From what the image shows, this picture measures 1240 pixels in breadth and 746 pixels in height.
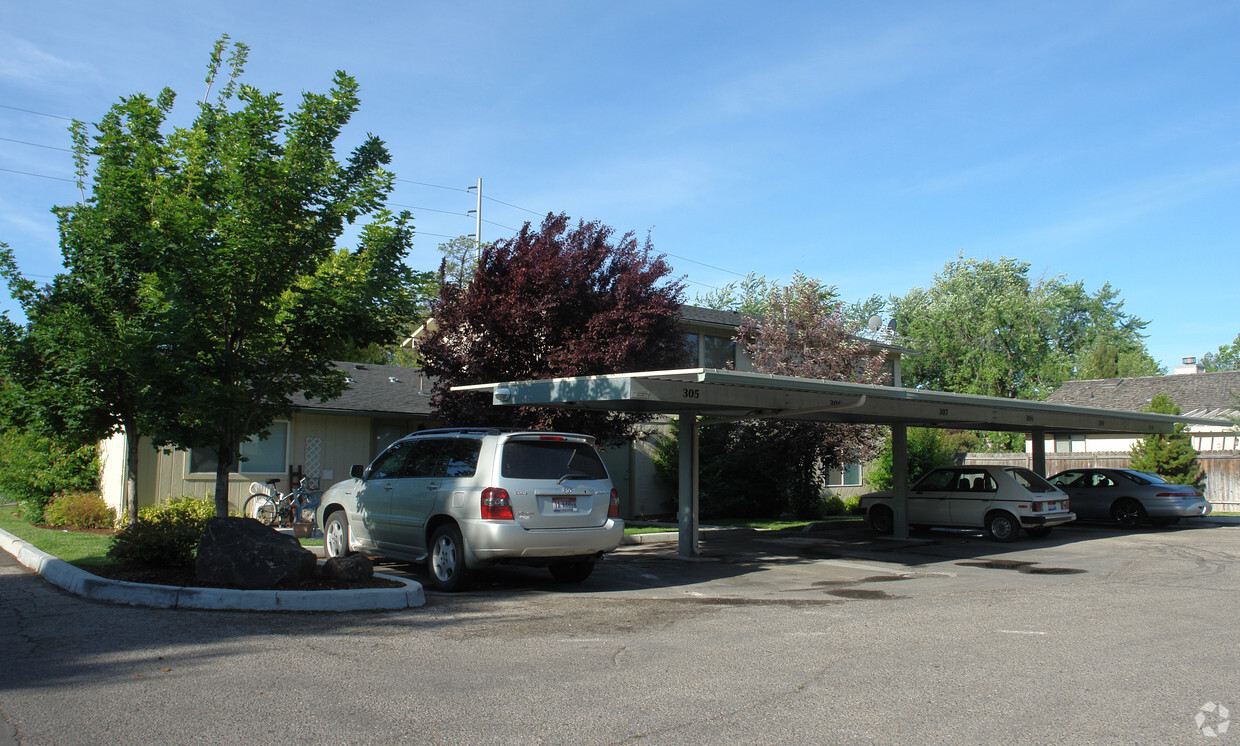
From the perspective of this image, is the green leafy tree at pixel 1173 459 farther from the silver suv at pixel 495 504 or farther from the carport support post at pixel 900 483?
the silver suv at pixel 495 504

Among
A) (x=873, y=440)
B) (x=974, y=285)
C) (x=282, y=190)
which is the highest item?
(x=974, y=285)

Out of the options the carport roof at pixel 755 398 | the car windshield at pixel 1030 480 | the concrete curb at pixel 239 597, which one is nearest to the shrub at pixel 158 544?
the concrete curb at pixel 239 597

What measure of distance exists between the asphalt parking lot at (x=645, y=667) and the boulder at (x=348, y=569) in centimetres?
105

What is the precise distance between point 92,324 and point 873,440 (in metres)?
17.9

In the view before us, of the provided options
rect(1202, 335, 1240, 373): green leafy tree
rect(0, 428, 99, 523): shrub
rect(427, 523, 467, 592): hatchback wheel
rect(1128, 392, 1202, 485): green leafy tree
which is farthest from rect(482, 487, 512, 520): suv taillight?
rect(1202, 335, 1240, 373): green leafy tree

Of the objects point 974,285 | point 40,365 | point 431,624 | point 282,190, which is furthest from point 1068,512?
point 974,285

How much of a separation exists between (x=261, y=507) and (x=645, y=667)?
12908 mm

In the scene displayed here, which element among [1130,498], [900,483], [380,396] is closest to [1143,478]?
[1130,498]

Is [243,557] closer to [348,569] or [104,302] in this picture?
[348,569]

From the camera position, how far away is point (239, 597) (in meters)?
8.18

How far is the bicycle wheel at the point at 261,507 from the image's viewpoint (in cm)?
1705

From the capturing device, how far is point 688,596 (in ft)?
32.7

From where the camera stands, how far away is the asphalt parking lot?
4.86 metres

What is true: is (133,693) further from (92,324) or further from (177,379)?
(92,324)
